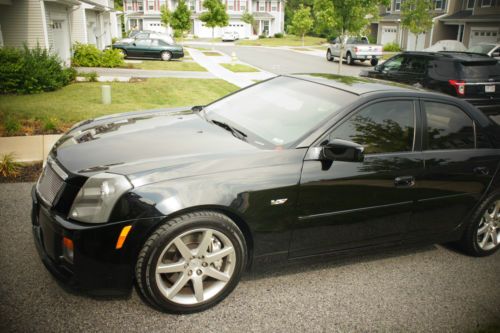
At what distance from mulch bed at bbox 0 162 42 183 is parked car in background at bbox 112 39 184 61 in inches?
857

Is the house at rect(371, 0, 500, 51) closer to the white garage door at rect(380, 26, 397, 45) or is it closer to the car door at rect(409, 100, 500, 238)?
the white garage door at rect(380, 26, 397, 45)

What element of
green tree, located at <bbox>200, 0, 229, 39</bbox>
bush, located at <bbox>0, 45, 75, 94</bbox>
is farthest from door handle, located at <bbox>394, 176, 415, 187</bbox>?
green tree, located at <bbox>200, 0, 229, 39</bbox>

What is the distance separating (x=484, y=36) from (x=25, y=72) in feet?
114

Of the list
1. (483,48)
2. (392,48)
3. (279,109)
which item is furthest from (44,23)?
(392,48)

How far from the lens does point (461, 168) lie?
13.7 feet

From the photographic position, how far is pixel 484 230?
457cm

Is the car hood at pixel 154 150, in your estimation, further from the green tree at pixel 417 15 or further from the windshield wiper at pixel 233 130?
the green tree at pixel 417 15

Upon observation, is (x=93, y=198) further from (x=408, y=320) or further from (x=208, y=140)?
(x=408, y=320)

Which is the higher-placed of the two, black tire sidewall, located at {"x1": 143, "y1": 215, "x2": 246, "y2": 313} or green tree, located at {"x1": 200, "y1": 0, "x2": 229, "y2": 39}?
green tree, located at {"x1": 200, "y1": 0, "x2": 229, "y2": 39}

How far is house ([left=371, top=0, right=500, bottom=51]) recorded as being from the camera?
35.5m

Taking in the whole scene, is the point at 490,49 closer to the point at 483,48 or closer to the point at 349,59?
the point at 483,48

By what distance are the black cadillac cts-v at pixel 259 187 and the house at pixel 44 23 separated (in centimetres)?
1276

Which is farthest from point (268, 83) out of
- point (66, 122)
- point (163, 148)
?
point (66, 122)

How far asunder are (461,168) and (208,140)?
7.64ft
